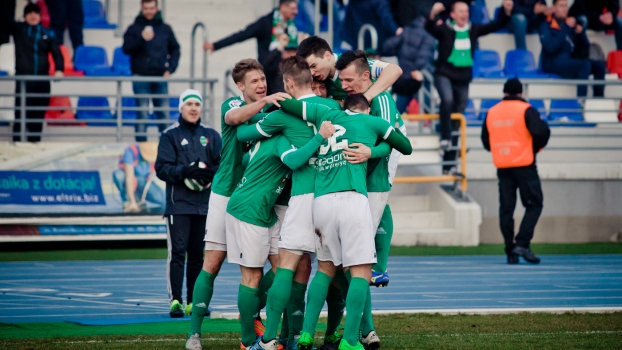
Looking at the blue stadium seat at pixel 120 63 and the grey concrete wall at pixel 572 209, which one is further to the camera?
the blue stadium seat at pixel 120 63

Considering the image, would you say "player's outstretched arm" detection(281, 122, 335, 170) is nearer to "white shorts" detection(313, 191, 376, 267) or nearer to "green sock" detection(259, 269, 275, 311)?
"white shorts" detection(313, 191, 376, 267)

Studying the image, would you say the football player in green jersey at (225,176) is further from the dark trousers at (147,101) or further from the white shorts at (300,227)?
the dark trousers at (147,101)

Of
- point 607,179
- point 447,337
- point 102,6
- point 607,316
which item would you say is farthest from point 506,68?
point 447,337

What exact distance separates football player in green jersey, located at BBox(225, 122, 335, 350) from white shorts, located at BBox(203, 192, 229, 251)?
38 centimetres

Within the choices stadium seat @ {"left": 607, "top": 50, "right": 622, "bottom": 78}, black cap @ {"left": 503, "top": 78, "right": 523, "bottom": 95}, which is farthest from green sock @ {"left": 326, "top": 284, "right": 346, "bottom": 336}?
stadium seat @ {"left": 607, "top": 50, "right": 622, "bottom": 78}

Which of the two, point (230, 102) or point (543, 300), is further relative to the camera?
point (543, 300)

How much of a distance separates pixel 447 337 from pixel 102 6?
53.4 feet

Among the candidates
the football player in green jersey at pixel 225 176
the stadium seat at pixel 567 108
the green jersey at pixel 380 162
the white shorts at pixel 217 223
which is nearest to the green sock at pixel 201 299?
the football player in green jersey at pixel 225 176

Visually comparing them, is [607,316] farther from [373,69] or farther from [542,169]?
[542,169]

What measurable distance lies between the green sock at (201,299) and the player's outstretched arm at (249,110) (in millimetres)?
1295

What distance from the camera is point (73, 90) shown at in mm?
20312

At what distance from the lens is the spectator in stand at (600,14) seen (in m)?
23.2

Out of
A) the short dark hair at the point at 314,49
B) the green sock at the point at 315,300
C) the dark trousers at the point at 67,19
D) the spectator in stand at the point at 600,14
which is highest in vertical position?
the spectator in stand at the point at 600,14

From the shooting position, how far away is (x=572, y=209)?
18.7 metres
